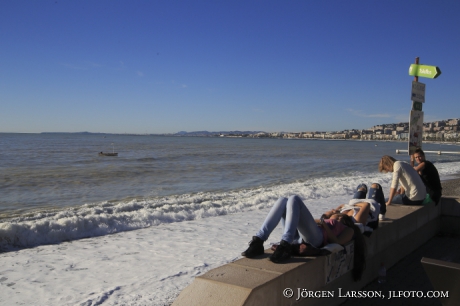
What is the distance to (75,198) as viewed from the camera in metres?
15.5

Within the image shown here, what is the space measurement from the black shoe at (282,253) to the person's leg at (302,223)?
32cm

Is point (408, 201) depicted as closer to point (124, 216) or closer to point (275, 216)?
point (275, 216)

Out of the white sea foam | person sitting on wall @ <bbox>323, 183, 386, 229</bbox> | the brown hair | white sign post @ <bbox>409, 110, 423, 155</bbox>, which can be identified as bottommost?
the white sea foam

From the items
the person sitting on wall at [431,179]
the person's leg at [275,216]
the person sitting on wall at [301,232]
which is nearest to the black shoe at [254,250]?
the person sitting on wall at [301,232]

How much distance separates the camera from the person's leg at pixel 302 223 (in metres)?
3.84

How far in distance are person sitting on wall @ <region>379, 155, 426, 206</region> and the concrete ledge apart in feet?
3.52

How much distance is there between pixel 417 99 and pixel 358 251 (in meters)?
6.27

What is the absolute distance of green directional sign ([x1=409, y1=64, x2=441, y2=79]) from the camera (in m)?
8.94

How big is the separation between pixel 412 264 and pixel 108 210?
8.38 metres

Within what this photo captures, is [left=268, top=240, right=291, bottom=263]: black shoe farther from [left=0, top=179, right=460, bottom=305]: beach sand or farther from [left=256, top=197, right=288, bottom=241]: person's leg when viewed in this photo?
[left=0, top=179, right=460, bottom=305]: beach sand

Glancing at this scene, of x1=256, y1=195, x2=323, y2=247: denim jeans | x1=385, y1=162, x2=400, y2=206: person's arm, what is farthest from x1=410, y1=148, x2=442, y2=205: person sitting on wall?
x1=256, y1=195, x2=323, y2=247: denim jeans

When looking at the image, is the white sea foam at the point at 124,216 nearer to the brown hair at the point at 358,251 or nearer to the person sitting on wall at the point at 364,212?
the person sitting on wall at the point at 364,212

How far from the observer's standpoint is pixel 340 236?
4133 millimetres

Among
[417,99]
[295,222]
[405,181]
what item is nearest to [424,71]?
[417,99]
